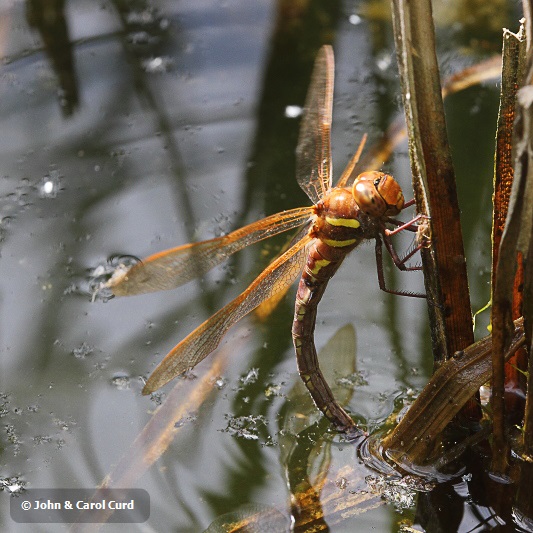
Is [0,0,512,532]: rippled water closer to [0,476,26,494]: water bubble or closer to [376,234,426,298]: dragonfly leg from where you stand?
[0,476,26,494]: water bubble

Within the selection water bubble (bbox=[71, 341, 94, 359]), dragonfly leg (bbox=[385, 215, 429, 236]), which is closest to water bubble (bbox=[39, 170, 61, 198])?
water bubble (bbox=[71, 341, 94, 359])

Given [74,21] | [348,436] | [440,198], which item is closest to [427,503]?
[348,436]

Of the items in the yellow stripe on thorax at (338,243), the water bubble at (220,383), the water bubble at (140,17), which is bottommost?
the water bubble at (220,383)

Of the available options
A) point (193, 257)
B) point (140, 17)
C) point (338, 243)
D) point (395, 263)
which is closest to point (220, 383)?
point (193, 257)

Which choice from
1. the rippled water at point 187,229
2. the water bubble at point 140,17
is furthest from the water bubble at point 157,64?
the water bubble at point 140,17

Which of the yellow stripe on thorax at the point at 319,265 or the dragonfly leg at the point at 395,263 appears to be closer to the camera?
the dragonfly leg at the point at 395,263

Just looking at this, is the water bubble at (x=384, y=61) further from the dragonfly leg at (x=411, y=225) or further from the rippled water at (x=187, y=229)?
the dragonfly leg at (x=411, y=225)

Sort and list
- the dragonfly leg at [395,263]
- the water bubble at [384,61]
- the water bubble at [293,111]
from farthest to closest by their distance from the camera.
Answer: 1. the water bubble at [384,61]
2. the water bubble at [293,111]
3. the dragonfly leg at [395,263]
